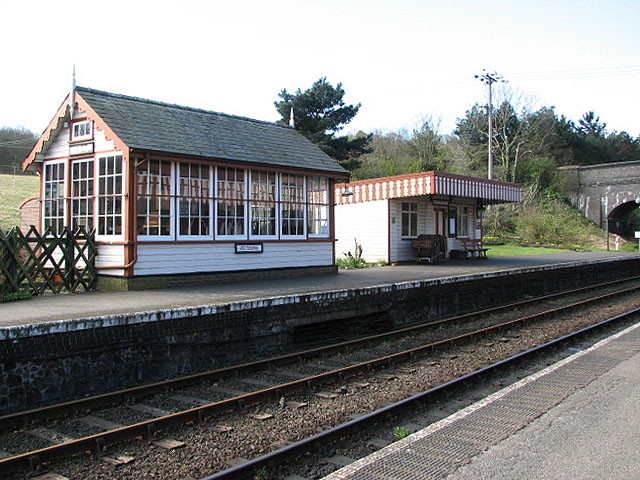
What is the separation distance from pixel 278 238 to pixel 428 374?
22.7 feet

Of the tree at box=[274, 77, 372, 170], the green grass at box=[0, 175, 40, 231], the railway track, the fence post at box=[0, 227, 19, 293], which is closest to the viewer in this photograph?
the railway track

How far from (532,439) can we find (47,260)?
967 cm

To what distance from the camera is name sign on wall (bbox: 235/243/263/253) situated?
12727 mm

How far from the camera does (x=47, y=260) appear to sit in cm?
1084

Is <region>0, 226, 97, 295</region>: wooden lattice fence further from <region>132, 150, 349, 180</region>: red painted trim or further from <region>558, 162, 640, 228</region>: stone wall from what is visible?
<region>558, 162, 640, 228</region>: stone wall

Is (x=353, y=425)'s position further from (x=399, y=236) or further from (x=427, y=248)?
(x=399, y=236)

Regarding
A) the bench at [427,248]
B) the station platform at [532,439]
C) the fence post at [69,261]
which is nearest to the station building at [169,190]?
the fence post at [69,261]

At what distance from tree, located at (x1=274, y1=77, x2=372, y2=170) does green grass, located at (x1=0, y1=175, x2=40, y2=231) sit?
1622 centimetres

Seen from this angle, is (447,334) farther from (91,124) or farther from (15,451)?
(91,124)

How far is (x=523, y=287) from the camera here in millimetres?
17609

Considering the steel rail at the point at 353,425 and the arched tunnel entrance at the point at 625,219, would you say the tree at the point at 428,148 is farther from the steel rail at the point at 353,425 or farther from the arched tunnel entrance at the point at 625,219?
the steel rail at the point at 353,425

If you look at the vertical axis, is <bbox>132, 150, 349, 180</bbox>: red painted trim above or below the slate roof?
below

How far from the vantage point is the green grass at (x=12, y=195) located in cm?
2721

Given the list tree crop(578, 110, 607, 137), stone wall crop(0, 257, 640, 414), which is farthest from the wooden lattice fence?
tree crop(578, 110, 607, 137)
